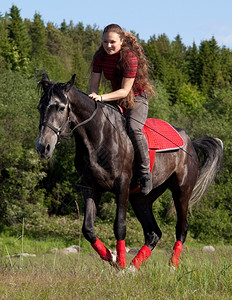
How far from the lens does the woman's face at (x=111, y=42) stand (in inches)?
243

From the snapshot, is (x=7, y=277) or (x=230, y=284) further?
(x=7, y=277)

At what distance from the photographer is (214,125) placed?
124 feet

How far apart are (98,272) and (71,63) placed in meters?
85.6

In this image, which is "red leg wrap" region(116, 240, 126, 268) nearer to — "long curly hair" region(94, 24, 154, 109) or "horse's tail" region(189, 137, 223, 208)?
"long curly hair" region(94, 24, 154, 109)

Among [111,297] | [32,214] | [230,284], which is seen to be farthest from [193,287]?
[32,214]

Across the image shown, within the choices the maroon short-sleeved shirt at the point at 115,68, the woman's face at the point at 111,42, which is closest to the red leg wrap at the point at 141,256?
the maroon short-sleeved shirt at the point at 115,68

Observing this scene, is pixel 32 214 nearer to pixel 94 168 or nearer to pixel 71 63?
pixel 94 168

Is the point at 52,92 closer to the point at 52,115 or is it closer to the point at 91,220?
the point at 52,115

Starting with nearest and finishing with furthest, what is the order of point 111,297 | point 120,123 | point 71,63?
point 111,297 → point 120,123 → point 71,63

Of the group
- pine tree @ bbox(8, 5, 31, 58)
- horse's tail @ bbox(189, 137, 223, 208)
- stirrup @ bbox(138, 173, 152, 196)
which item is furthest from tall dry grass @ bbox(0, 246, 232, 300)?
pine tree @ bbox(8, 5, 31, 58)

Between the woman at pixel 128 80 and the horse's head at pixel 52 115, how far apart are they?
58cm

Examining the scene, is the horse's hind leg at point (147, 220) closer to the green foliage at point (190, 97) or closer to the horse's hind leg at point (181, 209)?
the horse's hind leg at point (181, 209)

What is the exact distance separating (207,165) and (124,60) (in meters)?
3.08

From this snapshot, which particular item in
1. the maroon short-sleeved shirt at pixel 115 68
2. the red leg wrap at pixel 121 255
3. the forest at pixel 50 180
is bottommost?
the forest at pixel 50 180
